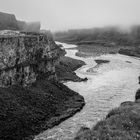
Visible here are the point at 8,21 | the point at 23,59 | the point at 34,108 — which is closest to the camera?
the point at 34,108

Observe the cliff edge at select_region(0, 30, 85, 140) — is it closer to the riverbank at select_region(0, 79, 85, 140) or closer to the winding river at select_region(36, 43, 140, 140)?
the riverbank at select_region(0, 79, 85, 140)

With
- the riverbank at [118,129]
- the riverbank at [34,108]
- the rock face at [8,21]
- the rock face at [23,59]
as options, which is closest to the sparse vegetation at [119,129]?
the riverbank at [118,129]

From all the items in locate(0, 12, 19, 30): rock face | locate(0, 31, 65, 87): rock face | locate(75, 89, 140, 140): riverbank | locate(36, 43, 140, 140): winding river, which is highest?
locate(0, 12, 19, 30): rock face

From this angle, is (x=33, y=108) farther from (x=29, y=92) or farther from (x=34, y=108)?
(x=29, y=92)

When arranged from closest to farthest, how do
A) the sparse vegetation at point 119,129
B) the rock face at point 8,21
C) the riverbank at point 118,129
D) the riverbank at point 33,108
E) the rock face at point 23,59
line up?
the sparse vegetation at point 119,129, the riverbank at point 118,129, the riverbank at point 33,108, the rock face at point 23,59, the rock face at point 8,21

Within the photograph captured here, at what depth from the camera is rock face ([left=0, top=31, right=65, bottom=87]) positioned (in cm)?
5922

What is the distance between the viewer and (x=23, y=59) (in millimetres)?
65875

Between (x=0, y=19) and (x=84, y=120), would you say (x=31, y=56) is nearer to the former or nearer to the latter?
(x=84, y=120)

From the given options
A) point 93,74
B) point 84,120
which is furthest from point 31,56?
point 93,74

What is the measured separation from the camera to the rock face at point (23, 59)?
5922 centimetres

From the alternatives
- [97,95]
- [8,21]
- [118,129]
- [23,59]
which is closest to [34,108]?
[23,59]

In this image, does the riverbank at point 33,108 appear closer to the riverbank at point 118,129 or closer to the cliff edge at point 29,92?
the cliff edge at point 29,92

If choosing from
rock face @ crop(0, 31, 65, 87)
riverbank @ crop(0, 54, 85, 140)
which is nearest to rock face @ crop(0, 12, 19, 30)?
rock face @ crop(0, 31, 65, 87)

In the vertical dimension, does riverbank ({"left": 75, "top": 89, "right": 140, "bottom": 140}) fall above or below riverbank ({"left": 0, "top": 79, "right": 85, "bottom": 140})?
above
